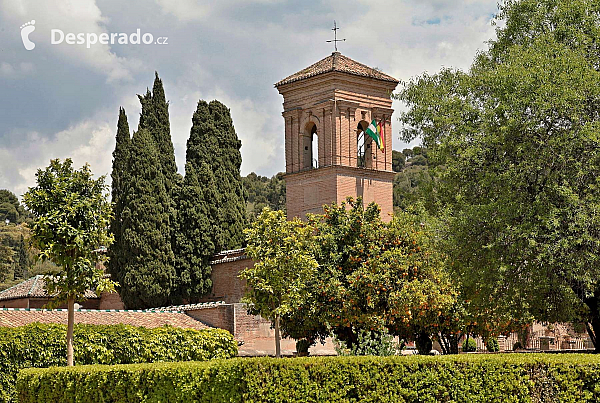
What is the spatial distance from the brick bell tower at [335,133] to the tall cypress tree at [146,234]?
6450 mm

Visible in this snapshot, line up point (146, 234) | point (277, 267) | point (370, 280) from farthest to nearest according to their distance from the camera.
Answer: point (146, 234), point (370, 280), point (277, 267)

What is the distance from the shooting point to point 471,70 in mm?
20703

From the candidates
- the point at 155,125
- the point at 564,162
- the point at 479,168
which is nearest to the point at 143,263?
the point at 155,125

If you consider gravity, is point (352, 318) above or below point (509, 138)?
below

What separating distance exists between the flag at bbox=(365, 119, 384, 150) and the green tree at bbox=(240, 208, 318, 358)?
14.1 metres

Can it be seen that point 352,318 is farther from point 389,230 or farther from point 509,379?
point 509,379

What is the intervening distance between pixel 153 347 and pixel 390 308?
749cm

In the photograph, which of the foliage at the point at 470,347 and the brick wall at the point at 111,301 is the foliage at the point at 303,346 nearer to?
the foliage at the point at 470,347

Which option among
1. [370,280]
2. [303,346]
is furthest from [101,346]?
[303,346]

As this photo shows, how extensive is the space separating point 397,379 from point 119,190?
25291 millimetres

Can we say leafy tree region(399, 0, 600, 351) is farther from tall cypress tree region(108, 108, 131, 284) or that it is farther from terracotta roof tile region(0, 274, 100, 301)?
terracotta roof tile region(0, 274, 100, 301)

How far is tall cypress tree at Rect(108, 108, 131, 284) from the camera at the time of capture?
111ft

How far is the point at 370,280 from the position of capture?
23125 mm

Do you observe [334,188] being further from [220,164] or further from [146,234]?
[146,234]
